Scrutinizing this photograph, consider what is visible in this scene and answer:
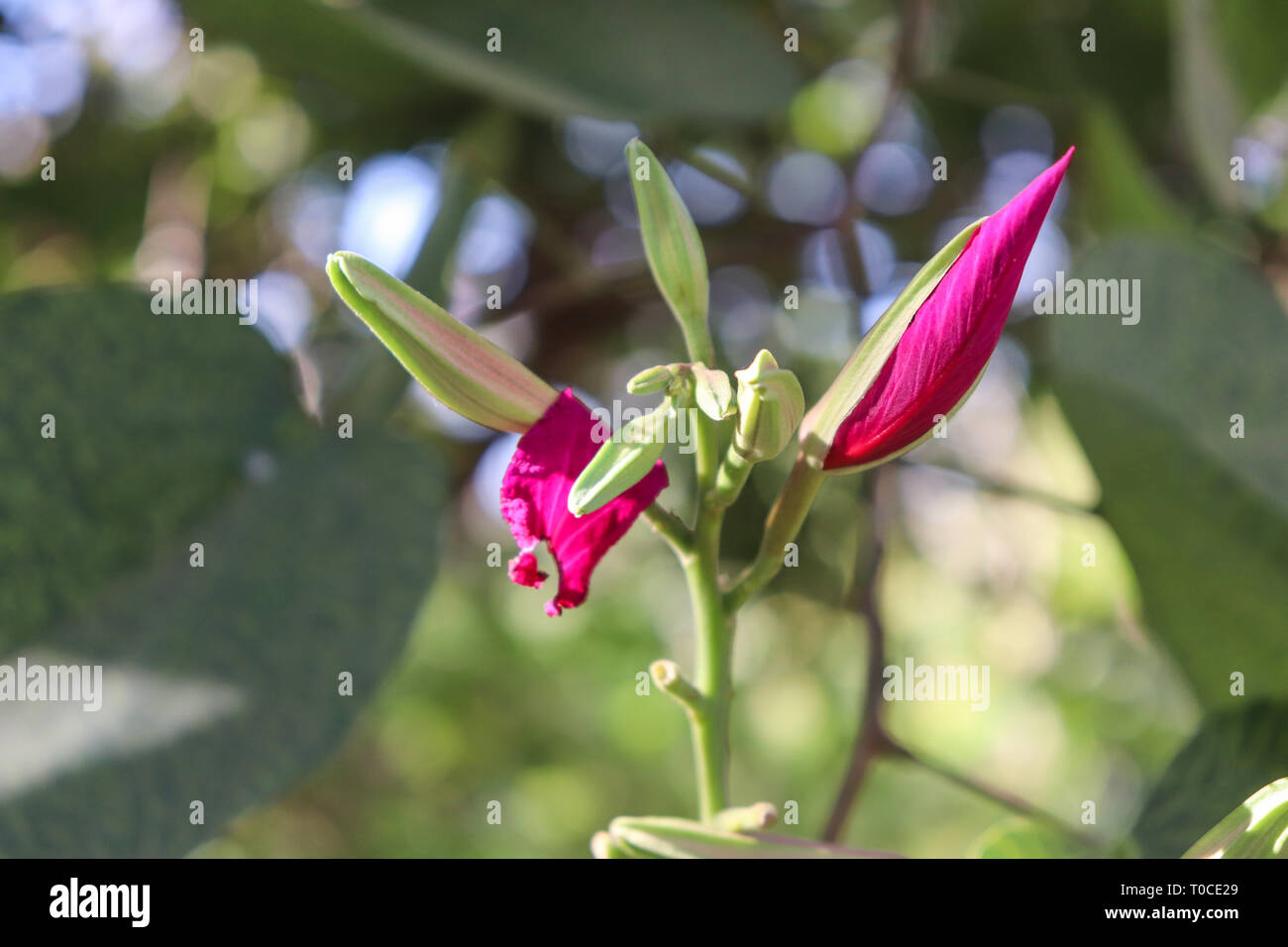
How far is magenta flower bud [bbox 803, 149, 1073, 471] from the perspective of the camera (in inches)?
8.8

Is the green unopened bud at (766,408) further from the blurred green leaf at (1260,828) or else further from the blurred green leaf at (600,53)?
the blurred green leaf at (600,53)

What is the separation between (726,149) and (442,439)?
320 millimetres

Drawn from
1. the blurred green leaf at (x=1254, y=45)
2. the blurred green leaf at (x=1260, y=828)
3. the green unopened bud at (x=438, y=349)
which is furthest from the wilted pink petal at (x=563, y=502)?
the blurred green leaf at (x=1254, y=45)

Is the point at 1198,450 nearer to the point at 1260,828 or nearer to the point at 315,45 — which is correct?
the point at 1260,828

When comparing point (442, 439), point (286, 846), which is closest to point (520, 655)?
point (286, 846)

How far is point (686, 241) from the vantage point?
258mm

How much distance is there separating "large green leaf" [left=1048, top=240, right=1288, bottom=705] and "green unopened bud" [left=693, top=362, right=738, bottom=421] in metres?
0.24

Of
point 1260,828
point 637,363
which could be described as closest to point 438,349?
point 1260,828

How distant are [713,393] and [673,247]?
0.05m

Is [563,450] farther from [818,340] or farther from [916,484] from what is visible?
[916,484]

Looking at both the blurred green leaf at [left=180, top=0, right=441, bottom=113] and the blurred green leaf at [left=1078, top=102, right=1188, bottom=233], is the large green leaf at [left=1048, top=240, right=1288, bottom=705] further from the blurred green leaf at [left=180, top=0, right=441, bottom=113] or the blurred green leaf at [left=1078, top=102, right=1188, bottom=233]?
the blurred green leaf at [left=180, top=0, right=441, bottom=113]

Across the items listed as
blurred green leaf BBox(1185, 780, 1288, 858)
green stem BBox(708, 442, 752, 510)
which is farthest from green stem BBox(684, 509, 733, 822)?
blurred green leaf BBox(1185, 780, 1288, 858)

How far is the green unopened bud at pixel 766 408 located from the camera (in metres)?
0.22

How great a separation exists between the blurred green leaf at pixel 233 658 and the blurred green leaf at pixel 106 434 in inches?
0.5
